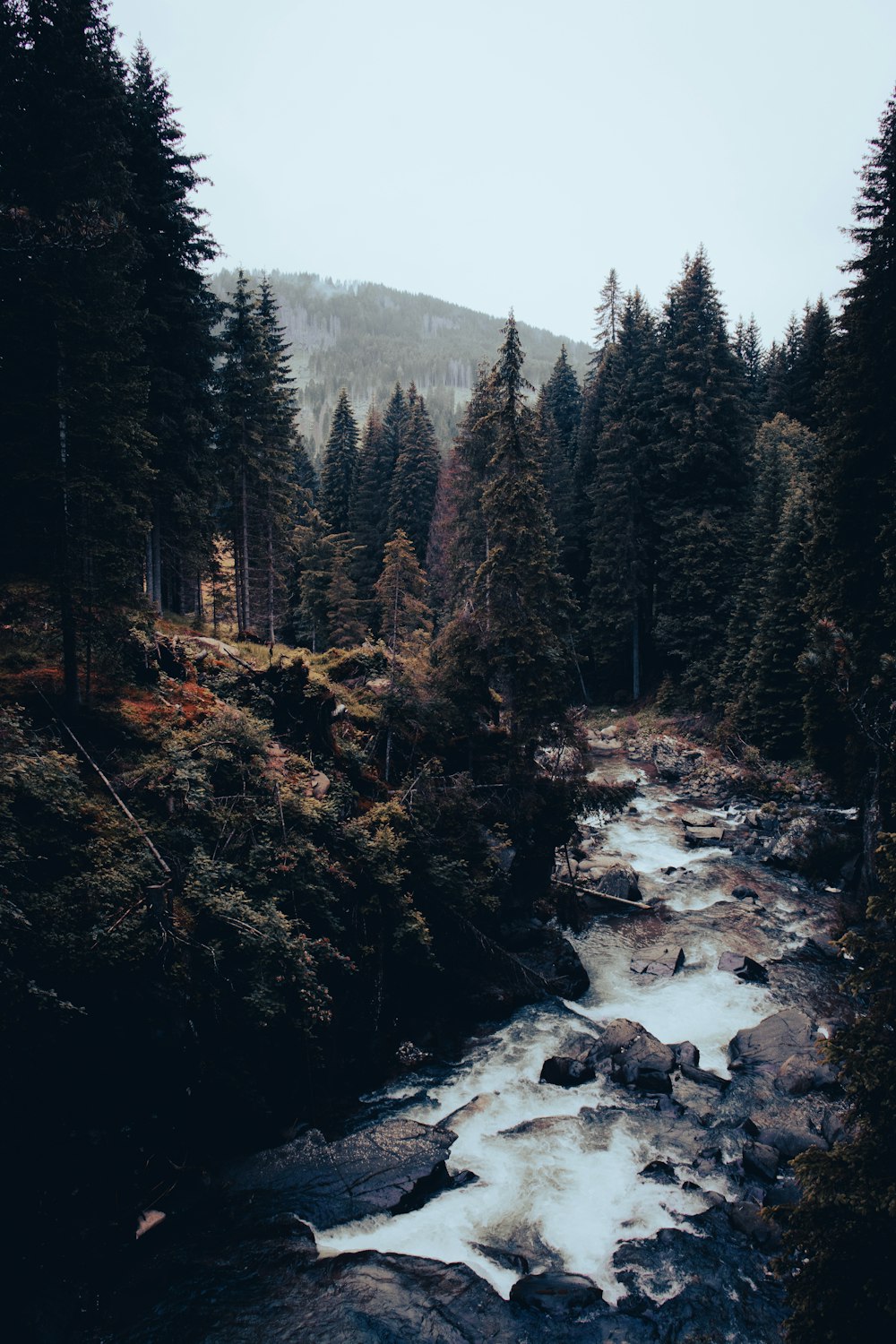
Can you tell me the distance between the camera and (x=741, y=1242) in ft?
30.0

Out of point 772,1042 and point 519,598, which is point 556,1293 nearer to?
point 772,1042

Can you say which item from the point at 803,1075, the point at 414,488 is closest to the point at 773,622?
the point at 803,1075

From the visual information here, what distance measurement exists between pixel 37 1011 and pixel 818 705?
20.5m

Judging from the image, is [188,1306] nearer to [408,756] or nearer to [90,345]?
[408,756]

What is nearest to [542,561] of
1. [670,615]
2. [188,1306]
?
[188,1306]

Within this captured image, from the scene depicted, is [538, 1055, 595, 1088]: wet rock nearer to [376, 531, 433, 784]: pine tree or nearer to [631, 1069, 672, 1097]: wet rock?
[631, 1069, 672, 1097]: wet rock

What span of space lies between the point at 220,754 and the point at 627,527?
1404 inches

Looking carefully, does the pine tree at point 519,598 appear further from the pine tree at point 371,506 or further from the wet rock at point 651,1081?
the pine tree at point 371,506

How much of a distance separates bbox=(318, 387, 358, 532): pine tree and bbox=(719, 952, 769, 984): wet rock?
5082cm

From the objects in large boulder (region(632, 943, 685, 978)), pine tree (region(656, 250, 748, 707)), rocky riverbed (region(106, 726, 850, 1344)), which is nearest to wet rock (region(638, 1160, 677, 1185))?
rocky riverbed (region(106, 726, 850, 1344))

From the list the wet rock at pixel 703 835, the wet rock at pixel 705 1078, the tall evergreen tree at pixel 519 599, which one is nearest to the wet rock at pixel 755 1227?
the wet rock at pixel 705 1078

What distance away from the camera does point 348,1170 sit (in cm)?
1007

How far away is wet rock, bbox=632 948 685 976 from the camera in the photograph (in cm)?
1627

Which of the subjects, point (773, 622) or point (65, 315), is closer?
point (65, 315)
